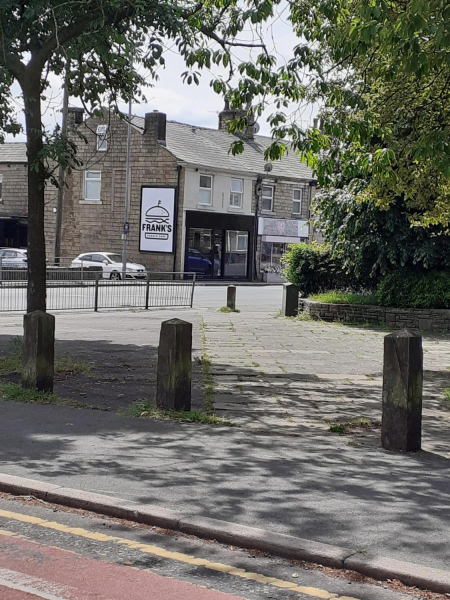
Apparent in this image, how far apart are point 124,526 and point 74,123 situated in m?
47.2

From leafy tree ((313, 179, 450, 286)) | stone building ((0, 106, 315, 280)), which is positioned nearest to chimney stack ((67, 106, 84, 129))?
stone building ((0, 106, 315, 280))

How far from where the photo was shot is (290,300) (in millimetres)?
23453

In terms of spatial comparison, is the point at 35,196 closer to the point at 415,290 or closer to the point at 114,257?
the point at 415,290

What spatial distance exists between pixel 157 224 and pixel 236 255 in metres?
5.89

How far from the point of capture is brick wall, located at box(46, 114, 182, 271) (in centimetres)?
4666

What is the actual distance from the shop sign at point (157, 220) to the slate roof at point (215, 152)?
7.71 feet

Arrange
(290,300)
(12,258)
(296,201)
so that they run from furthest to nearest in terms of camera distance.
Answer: (296,201), (12,258), (290,300)

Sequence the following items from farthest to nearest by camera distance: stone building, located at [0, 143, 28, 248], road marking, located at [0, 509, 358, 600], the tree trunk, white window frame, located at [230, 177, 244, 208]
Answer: stone building, located at [0, 143, 28, 248]
white window frame, located at [230, 177, 244, 208]
the tree trunk
road marking, located at [0, 509, 358, 600]

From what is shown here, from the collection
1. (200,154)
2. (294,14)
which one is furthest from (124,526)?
(200,154)

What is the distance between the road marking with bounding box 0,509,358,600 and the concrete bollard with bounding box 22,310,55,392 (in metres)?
3.99

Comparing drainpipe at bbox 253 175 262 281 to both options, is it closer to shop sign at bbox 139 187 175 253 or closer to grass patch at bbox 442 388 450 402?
shop sign at bbox 139 187 175 253

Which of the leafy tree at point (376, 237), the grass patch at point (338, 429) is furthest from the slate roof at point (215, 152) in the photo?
the grass patch at point (338, 429)

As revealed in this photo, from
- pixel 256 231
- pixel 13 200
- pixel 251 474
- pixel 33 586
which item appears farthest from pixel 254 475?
pixel 13 200

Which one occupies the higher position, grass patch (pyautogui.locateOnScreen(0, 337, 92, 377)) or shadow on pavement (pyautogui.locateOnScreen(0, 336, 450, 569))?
grass patch (pyautogui.locateOnScreen(0, 337, 92, 377))
